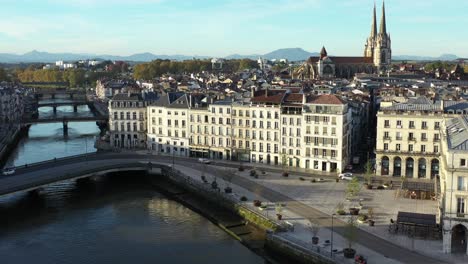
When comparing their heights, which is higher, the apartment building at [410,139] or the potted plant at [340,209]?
the apartment building at [410,139]

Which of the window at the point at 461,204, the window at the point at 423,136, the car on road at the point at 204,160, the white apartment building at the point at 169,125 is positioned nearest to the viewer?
the window at the point at 461,204

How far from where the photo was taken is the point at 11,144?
9819cm

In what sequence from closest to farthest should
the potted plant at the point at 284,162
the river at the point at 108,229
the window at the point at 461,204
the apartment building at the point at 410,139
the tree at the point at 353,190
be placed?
the window at the point at 461,204, the river at the point at 108,229, the tree at the point at 353,190, the apartment building at the point at 410,139, the potted plant at the point at 284,162

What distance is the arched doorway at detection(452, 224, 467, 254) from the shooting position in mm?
42369

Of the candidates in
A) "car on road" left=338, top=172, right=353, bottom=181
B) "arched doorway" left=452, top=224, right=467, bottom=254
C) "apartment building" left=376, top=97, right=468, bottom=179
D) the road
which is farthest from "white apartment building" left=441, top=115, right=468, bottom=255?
"car on road" left=338, top=172, right=353, bottom=181

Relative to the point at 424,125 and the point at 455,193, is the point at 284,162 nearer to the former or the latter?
the point at 424,125

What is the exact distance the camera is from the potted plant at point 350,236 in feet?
135

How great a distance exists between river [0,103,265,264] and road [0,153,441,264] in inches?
97.6

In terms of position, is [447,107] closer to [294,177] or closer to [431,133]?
[431,133]

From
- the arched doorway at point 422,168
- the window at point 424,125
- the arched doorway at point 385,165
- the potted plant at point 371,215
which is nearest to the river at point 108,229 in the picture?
the potted plant at point 371,215

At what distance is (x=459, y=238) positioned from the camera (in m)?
44.5

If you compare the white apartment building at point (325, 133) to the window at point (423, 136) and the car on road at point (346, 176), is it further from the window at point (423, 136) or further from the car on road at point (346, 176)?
the window at point (423, 136)

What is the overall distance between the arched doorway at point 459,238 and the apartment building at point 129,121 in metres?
54.8

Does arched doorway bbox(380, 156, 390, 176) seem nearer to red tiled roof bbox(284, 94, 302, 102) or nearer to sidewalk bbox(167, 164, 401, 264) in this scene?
red tiled roof bbox(284, 94, 302, 102)
